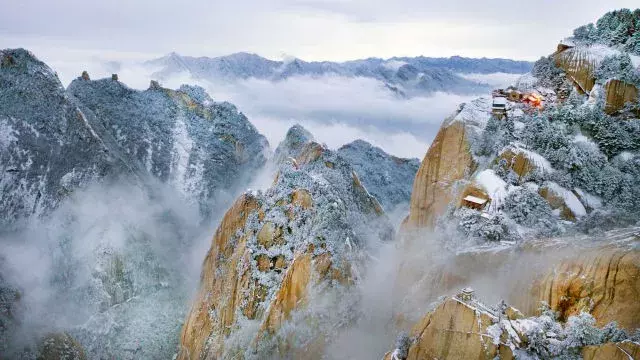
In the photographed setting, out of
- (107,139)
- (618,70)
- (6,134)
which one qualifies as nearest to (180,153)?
(107,139)

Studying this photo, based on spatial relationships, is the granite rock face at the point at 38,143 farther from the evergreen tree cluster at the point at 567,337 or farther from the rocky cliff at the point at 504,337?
the evergreen tree cluster at the point at 567,337

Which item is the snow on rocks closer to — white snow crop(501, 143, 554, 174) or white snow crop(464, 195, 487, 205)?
white snow crop(501, 143, 554, 174)

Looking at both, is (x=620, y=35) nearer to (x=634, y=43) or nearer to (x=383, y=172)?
(x=634, y=43)

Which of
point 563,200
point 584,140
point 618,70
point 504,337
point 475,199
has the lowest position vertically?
point 504,337

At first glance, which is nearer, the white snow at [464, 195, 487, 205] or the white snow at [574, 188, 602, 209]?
the white snow at [464, 195, 487, 205]

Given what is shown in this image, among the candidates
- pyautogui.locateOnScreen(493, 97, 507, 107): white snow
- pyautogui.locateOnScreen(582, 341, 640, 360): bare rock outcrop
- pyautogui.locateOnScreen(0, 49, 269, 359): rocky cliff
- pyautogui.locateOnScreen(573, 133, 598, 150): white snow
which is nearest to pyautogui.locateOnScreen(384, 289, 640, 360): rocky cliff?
pyautogui.locateOnScreen(582, 341, 640, 360): bare rock outcrop

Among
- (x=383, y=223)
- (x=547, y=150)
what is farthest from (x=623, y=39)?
(x=383, y=223)
